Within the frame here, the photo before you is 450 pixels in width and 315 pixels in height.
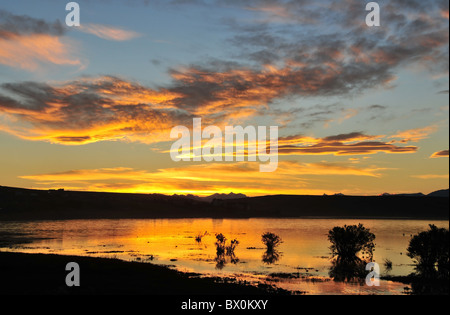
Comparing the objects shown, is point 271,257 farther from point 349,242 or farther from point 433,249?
point 433,249

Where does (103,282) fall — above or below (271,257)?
above

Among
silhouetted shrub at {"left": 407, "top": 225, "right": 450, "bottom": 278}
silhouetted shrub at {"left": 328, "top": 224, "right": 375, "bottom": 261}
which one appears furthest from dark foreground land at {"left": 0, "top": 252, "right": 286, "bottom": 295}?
silhouetted shrub at {"left": 328, "top": 224, "right": 375, "bottom": 261}

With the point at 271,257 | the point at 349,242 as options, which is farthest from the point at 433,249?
the point at 271,257

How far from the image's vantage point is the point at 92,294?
25125 mm

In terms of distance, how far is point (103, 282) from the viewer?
29531 millimetres

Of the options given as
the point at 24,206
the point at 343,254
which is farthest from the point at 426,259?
the point at 24,206

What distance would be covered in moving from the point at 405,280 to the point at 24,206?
588 ft

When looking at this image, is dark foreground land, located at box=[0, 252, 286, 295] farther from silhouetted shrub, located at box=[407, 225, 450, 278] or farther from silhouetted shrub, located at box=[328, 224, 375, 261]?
silhouetted shrub, located at box=[328, 224, 375, 261]

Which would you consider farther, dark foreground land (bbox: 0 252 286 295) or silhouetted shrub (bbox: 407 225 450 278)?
silhouetted shrub (bbox: 407 225 450 278)

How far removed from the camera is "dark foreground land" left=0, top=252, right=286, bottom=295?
2648 centimetres

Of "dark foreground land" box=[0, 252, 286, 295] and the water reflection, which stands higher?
"dark foreground land" box=[0, 252, 286, 295]

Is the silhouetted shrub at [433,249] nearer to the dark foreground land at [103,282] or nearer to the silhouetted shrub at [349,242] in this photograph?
the silhouetted shrub at [349,242]

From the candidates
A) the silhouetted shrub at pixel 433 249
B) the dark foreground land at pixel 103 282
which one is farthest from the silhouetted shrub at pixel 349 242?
the dark foreground land at pixel 103 282

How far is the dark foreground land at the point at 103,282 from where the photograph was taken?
86.9 feet
